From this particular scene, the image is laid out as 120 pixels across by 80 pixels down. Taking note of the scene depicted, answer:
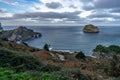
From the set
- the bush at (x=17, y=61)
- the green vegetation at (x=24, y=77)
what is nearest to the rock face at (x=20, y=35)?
the bush at (x=17, y=61)

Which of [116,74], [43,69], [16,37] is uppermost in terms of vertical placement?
[43,69]

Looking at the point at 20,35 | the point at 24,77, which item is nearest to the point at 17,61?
the point at 24,77

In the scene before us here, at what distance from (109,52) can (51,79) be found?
187ft

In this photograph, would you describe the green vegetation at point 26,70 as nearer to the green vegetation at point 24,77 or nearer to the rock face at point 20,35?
the green vegetation at point 24,77

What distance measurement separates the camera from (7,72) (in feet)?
32.4

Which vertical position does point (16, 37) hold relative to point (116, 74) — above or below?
below

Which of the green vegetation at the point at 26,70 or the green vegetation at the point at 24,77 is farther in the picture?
the green vegetation at the point at 26,70

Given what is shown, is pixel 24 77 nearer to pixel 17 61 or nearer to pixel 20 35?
pixel 17 61

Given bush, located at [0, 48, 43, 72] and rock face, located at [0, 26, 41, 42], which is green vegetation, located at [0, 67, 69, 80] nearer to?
bush, located at [0, 48, 43, 72]

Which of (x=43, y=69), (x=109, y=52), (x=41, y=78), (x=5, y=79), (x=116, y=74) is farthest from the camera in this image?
(x=109, y=52)

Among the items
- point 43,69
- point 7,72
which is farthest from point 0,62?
point 7,72

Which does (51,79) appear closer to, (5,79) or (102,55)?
(5,79)

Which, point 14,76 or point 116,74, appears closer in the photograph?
point 14,76

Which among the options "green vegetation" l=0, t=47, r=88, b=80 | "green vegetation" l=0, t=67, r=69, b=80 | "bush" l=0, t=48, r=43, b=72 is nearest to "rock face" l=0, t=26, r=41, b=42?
"bush" l=0, t=48, r=43, b=72
